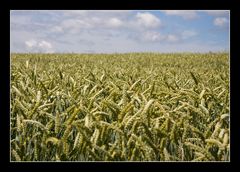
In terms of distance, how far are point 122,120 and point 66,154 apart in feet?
1.13

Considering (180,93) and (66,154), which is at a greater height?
(180,93)

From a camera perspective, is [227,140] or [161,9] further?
[161,9]

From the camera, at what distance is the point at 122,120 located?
225 centimetres

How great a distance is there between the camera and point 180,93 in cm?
275
